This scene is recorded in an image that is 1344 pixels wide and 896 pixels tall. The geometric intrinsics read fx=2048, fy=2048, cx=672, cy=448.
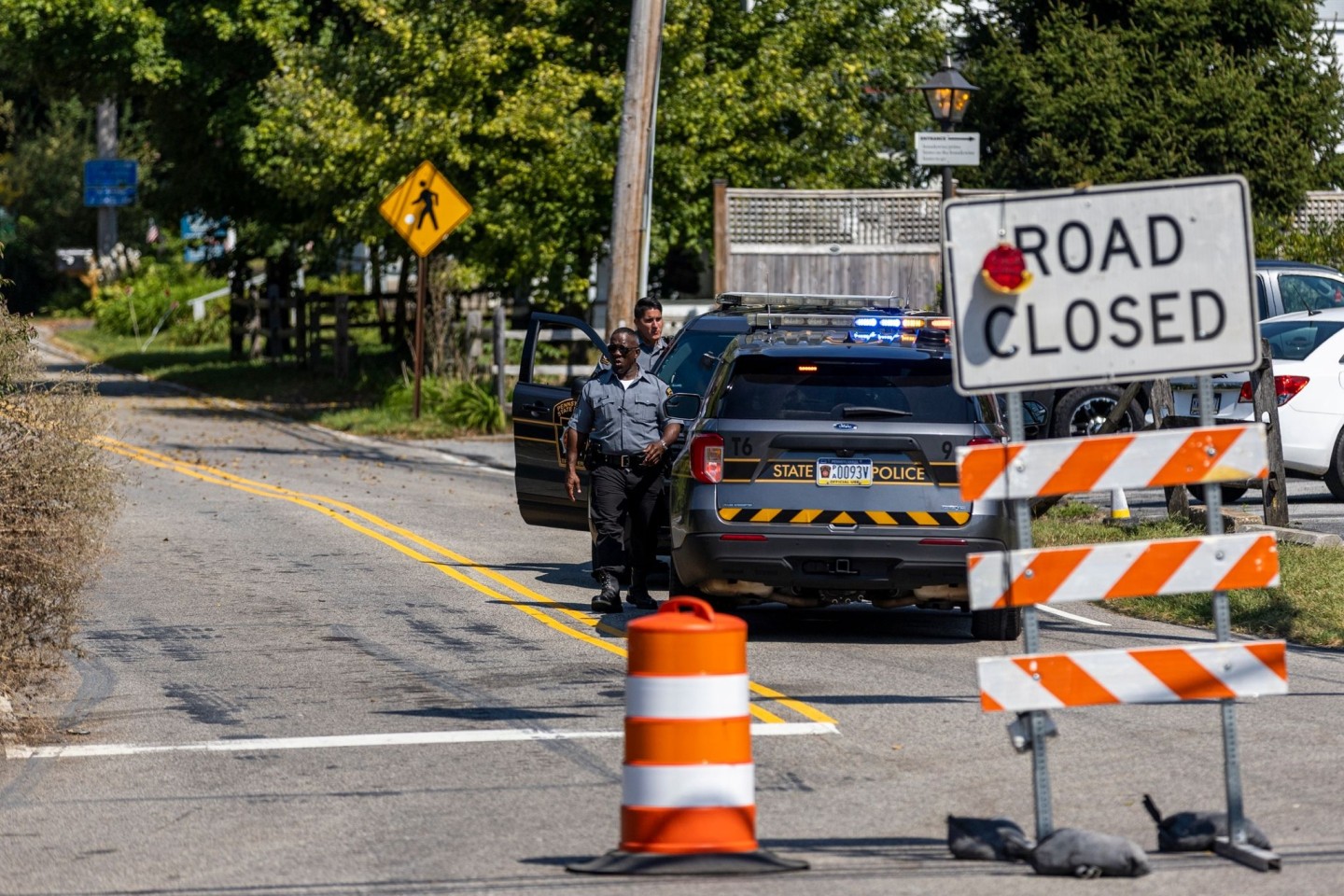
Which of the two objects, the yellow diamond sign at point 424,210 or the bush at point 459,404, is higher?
the yellow diamond sign at point 424,210

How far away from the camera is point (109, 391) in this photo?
3459cm

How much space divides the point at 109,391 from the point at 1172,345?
2996cm

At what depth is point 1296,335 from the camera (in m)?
17.1

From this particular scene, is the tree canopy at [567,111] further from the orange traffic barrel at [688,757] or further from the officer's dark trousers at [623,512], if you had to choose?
the orange traffic barrel at [688,757]

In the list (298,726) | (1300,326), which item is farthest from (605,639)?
(1300,326)

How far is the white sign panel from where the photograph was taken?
19109mm

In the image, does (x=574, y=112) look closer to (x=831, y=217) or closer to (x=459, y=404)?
(x=459, y=404)

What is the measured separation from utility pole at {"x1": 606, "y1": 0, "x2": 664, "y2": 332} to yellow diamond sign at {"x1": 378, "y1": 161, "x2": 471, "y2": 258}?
4.35m

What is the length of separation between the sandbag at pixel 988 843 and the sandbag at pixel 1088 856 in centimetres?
12

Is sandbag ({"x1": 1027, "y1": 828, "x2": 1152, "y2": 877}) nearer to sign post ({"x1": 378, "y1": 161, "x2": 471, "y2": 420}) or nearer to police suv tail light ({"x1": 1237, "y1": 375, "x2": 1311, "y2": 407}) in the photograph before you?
police suv tail light ({"x1": 1237, "y1": 375, "x2": 1311, "y2": 407})

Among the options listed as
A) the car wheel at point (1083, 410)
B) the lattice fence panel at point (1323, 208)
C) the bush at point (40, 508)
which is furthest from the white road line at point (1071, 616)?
the lattice fence panel at point (1323, 208)

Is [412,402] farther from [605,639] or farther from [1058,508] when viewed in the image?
[605,639]

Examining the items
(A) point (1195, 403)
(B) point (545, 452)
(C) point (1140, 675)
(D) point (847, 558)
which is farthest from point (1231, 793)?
(A) point (1195, 403)

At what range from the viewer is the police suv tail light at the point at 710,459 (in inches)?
437
